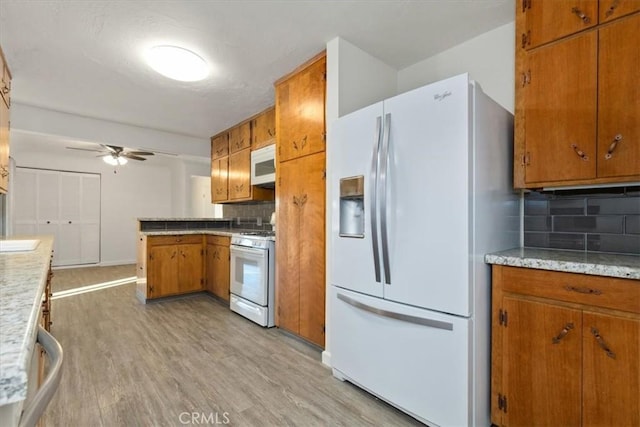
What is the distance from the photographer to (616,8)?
1411mm

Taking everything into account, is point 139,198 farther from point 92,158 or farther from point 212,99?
point 212,99

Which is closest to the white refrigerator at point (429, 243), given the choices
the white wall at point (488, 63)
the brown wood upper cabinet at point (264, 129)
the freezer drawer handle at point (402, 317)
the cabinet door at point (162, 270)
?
the freezer drawer handle at point (402, 317)

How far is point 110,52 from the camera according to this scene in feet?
8.17

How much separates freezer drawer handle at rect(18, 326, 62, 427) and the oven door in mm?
2410

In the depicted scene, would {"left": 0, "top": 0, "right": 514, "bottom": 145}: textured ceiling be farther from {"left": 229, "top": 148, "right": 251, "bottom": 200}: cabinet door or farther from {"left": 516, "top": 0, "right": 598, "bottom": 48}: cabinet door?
{"left": 229, "top": 148, "right": 251, "bottom": 200}: cabinet door

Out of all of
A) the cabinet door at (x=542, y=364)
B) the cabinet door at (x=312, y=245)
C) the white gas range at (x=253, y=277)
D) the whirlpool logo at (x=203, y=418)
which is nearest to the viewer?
the cabinet door at (x=542, y=364)

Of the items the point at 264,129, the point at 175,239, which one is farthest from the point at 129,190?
the point at 264,129

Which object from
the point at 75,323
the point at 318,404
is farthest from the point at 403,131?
the point at 75,323

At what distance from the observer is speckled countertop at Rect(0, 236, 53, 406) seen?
15.4 inches

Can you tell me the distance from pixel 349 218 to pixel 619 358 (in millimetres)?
1431

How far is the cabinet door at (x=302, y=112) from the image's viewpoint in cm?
248

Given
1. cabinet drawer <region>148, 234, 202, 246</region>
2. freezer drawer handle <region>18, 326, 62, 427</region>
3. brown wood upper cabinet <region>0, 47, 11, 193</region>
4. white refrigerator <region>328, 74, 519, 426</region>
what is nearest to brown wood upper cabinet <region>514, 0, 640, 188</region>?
white refrigerator <region>328, 74, 519, 426</region>

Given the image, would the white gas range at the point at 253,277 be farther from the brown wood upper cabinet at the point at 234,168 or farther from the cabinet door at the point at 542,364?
the cabinet door at the point at 542,364

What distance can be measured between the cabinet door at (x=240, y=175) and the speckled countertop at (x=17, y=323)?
3.04m
